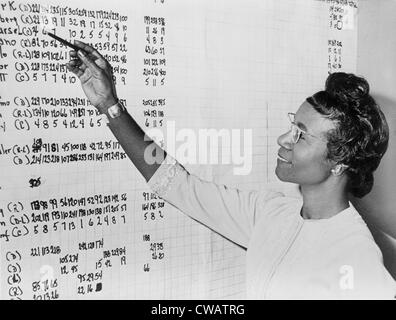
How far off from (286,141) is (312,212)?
0.14 meters

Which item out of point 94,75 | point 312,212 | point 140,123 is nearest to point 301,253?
point 312,212

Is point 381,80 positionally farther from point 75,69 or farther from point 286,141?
point 75,69

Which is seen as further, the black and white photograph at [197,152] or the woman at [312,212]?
the woman at [312,212]

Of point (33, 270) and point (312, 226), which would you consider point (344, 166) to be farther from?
point (33, 270)

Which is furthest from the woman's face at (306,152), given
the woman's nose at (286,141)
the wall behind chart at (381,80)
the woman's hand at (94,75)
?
the woman's hand at (94,75)

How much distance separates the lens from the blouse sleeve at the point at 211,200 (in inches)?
34.2

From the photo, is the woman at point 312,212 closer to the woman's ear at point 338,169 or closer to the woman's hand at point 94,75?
the woman's ear at point 338,169

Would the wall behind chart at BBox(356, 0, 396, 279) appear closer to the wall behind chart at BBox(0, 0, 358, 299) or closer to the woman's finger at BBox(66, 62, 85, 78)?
the wall behind chart at BBox(0, 0, 358, 299)

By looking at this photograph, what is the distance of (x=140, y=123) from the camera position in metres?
0.84

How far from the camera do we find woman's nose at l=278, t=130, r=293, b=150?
3.09 feet

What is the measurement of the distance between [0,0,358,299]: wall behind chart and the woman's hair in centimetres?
5

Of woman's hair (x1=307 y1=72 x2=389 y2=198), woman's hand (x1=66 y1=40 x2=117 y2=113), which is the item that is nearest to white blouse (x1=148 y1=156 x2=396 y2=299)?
woman's hair (x1=307 y1=72 x2=389 y2=198)

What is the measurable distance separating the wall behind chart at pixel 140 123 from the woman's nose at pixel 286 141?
0.04 ft

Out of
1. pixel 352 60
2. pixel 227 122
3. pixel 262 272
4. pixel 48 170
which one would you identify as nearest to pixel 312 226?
pixel 262 272
